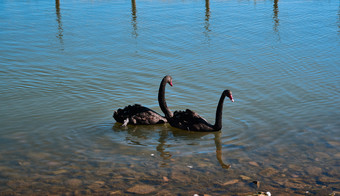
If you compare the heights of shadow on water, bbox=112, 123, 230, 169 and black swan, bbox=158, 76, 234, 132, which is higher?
black swan, bbox=158, 76, 234, 132

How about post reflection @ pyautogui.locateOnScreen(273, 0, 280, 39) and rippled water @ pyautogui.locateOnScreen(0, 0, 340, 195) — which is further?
post reflection @ pyautogui.locateOnScreen(273, 0, 280, 39)

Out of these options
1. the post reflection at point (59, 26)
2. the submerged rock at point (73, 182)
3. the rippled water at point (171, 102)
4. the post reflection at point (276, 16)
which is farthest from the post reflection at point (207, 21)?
the submerged rock at point (73, 182)

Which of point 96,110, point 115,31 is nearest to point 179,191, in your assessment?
point 96,110

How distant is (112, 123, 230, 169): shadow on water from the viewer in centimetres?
720

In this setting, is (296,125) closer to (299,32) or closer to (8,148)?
(8,148)

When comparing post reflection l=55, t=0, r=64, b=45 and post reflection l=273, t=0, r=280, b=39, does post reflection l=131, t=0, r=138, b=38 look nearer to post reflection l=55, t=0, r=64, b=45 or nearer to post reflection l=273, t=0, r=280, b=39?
post reflection l=55, t=0, r=64, b=45

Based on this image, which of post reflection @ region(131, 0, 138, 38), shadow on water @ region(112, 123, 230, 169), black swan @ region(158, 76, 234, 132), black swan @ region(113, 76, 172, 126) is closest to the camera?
shadow on water @ region(112, 123, 230, 169)

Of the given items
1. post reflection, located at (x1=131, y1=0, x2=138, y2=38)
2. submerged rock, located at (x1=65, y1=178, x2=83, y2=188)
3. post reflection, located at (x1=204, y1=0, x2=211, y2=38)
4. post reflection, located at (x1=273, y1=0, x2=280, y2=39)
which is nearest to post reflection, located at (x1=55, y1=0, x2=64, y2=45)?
post reflection, located at (x1=131, y1=0, x2=138, y2=38)

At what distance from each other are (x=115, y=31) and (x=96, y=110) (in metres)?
8.99

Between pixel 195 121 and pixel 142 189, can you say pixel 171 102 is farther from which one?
pixel 142 189

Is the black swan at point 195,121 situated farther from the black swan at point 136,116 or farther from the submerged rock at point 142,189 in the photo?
the submerged rock at point 142,189

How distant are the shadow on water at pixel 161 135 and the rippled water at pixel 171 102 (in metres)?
0.03

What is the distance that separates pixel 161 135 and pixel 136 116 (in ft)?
2.12

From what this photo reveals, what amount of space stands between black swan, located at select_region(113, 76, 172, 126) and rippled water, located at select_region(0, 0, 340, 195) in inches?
7.1
